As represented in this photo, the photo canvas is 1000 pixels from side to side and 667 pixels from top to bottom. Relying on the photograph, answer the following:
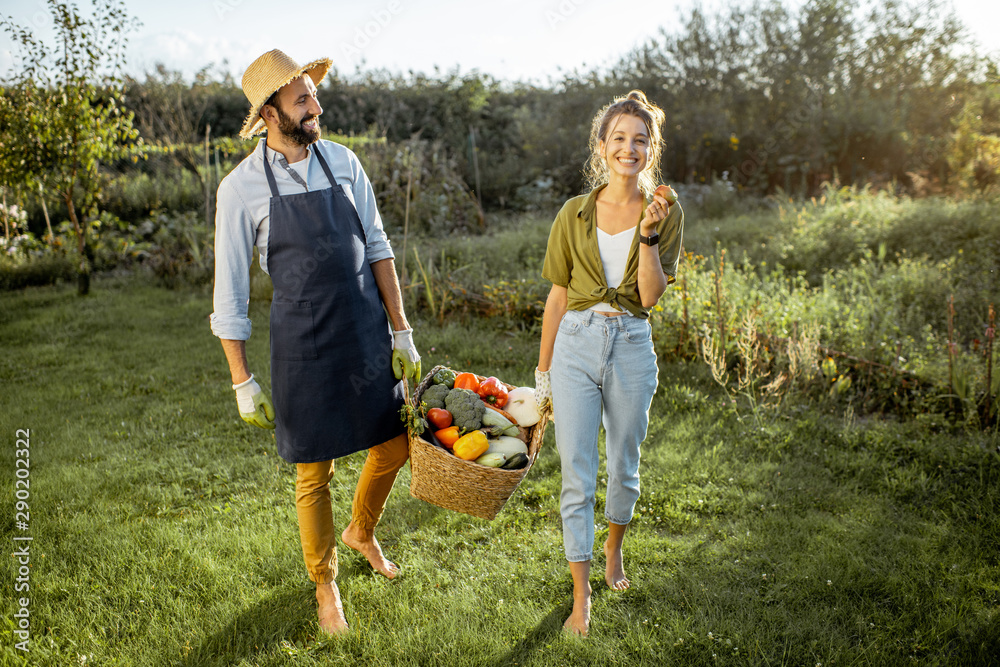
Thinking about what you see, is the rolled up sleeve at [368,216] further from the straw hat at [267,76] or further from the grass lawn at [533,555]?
the grass lawn at [533,555]

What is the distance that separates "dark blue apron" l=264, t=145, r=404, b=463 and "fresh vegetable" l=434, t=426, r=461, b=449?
238 mm

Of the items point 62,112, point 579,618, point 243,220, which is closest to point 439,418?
point 579,618

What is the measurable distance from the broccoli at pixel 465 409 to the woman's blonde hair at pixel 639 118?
98cm

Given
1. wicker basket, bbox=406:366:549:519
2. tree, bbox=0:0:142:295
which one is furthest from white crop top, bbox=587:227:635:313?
tree, bbox=0:0:142:295

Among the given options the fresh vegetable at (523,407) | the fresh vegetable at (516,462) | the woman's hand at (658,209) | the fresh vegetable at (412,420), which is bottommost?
the fresh vegetable at (516,462)

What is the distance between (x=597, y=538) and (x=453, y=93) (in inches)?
536

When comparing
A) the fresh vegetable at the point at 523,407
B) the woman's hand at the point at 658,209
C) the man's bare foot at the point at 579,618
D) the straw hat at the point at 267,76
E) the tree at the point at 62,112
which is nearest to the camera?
the woman's hand at the point at 658,209

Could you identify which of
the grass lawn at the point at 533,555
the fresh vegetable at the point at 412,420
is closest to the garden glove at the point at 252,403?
the fresh vegetable at the point at 412,420

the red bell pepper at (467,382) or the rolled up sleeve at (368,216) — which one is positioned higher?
the rolled up sleeve at (368,216)

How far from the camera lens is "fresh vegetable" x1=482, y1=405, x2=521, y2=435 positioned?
2558 mm

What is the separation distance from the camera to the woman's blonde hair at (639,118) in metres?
2.18

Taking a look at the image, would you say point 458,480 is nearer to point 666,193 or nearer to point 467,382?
point 467,382

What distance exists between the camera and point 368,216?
8.00 feet

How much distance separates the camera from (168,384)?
16.3ft
